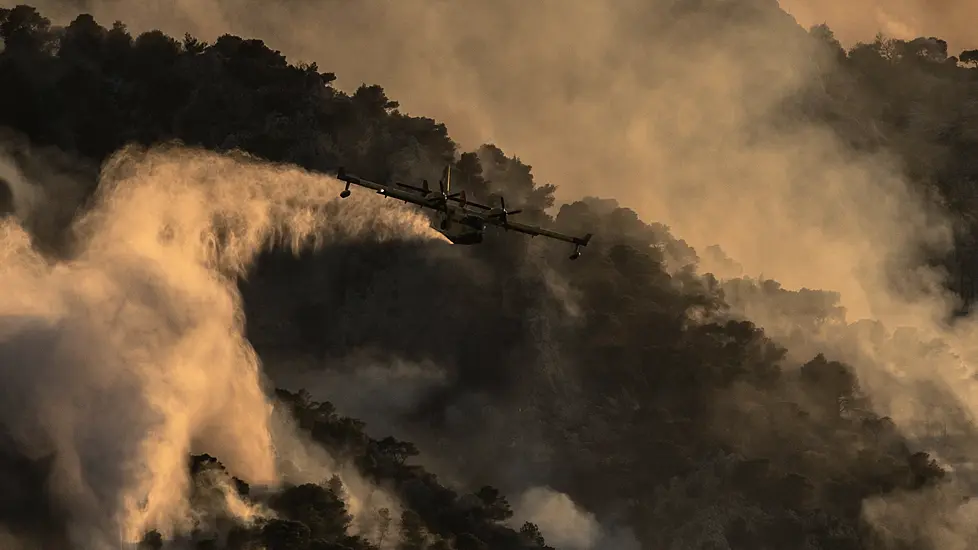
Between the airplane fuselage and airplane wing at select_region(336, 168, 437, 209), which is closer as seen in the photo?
airplane wing at select_region(336, 168, 437, 209)

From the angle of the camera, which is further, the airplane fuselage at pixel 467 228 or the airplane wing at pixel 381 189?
the airplane fuselage at pixel 467 228

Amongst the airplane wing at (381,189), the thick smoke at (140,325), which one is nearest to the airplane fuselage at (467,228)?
the airplane wing at (381,189)

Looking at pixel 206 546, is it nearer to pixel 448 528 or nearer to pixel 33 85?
pixel 448 528

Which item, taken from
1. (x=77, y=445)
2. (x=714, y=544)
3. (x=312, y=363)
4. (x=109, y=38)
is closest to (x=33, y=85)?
(x=109, y=38)

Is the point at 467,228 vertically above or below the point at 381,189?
above

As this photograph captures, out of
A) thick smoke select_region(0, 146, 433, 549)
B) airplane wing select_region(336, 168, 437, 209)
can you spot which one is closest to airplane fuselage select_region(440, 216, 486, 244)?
airplane wing select_region(336, 168, 437, 209)

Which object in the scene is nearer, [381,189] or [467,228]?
[381,189]

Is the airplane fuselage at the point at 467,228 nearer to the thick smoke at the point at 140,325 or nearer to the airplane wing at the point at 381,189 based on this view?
the airplane wing at the point at 381,189

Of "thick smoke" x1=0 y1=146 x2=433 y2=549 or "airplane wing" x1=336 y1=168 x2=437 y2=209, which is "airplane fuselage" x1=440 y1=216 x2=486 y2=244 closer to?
"airplane wing" x1=336 y1=168 x2=437 y2=209
